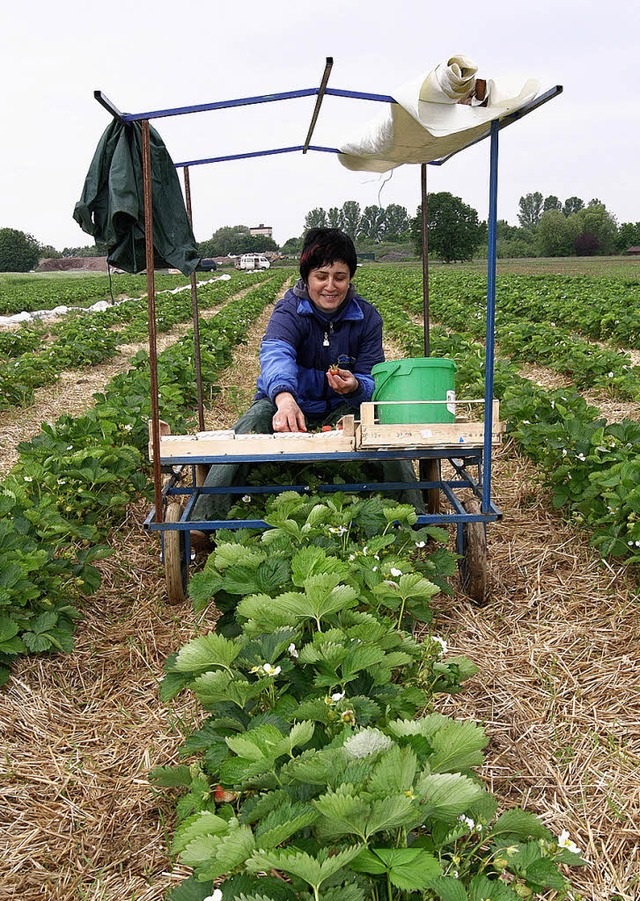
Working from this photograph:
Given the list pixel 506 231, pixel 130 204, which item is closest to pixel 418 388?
pixel 130 204

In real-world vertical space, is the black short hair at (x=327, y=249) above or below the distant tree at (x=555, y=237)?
below

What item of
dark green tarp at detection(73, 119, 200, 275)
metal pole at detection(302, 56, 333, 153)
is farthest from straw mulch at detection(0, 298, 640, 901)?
metal pole at detection(302, 56, 333, 153)

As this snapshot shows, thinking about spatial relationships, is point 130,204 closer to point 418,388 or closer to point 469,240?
point 418,388

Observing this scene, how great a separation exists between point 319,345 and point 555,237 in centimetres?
8064

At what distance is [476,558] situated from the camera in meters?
3.30

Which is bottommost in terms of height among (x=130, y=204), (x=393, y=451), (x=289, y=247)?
(x=393, y=451)

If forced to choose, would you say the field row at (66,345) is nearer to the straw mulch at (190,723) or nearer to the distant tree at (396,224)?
the straw mulch at (190,723)

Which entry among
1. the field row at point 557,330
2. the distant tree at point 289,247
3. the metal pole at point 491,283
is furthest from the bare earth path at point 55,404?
the distant tree at point 289,247

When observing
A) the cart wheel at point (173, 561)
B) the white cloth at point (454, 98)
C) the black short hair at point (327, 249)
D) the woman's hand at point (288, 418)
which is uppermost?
the white cloth at point (454, 98)

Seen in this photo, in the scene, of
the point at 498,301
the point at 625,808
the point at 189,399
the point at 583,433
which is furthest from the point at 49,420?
the point at 498,301

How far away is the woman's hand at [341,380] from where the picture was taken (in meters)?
3.80

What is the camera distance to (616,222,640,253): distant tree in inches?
3091

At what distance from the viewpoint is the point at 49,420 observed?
793cm

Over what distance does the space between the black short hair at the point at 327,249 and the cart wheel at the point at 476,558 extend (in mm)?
1435
